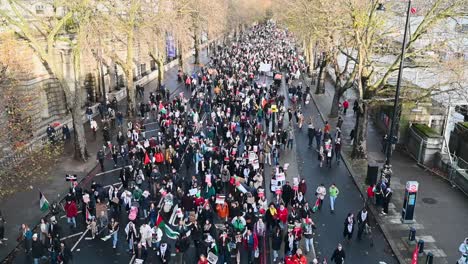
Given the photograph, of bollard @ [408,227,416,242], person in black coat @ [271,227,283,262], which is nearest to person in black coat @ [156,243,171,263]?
person in black coat @ [271,227,283,262]

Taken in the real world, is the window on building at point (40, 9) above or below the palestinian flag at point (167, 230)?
above

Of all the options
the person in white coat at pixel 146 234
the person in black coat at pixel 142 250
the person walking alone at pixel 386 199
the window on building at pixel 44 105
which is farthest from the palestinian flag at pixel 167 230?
the window on building at pixel 44 105

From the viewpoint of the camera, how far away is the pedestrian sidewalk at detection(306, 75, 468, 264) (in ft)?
51.3

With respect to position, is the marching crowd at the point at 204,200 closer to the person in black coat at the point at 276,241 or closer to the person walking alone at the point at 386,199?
the person in black coat at the point at 276,241

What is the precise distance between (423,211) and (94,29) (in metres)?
18.4

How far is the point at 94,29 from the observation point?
25.2 metres

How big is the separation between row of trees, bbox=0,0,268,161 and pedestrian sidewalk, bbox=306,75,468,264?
14.5 meters

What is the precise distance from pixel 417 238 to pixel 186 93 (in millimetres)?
28617

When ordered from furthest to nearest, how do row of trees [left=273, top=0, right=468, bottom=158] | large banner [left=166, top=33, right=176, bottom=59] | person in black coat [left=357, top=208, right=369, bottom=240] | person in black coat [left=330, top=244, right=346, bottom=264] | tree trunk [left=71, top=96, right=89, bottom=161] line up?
large banner [left=166, top=33, right=176, bottom=59]
tree trunk [left=71, top=96, right=89, bottom=161]
row of trees [left=273, top=0, right=468, bottom=158]
person in black coat [left=357, top=208, right=369, bottom=240]
person in black coat [left=330, top=244, right=346, bottom=264]

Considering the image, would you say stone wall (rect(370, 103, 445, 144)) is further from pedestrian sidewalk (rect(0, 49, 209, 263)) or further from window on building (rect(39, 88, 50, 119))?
window on building (rect(39, 88, 50, 119))

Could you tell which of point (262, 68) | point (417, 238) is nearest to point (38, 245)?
point (417, 238)

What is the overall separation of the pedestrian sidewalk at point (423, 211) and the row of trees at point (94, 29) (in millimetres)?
14482

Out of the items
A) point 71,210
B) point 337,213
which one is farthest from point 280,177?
point 71,210

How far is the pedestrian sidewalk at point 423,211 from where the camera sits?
15.6 metres
